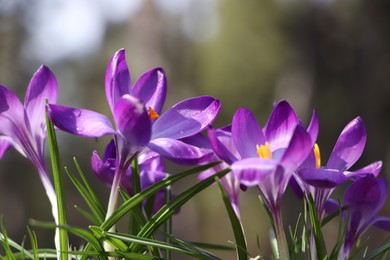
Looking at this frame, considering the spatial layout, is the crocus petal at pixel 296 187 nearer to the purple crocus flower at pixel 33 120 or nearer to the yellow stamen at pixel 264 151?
the yellow stamen at pixel 264 151

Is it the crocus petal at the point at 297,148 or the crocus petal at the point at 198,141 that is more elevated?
the crocus petal at the point at 297,148

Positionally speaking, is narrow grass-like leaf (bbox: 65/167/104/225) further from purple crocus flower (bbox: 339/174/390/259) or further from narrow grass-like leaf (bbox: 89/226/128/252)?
purple crocus flower (bbox: 339/174/390/259)

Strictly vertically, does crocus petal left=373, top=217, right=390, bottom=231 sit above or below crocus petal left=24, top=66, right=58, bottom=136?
below

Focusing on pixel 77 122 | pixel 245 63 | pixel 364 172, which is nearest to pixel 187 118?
pixel 77 122

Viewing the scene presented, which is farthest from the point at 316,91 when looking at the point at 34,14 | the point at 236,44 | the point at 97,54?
the point at 97,54

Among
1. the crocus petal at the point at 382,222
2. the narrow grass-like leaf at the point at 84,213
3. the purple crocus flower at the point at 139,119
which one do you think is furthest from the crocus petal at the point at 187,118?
the crocus petal at the point at 382,222

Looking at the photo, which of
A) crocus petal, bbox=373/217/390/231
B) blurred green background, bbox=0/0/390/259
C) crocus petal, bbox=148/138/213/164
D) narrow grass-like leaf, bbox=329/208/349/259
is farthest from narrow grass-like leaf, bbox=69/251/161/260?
blurred green background, bbox=0/0/390/259

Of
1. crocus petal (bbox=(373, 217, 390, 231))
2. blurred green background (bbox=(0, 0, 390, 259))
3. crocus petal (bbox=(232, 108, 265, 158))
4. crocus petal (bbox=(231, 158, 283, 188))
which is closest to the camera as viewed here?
crocus petal (bbox=(231, 158, 283, 188))
